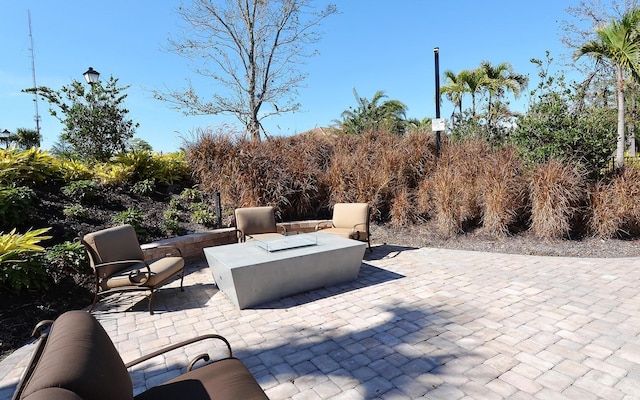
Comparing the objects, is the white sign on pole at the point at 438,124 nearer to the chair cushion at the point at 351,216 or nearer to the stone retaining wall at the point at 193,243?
the chair cushion at the point at 351,216

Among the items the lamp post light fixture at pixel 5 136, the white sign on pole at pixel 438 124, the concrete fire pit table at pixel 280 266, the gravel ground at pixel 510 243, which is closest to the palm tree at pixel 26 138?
the lamp post light fixture at pixel 5 136

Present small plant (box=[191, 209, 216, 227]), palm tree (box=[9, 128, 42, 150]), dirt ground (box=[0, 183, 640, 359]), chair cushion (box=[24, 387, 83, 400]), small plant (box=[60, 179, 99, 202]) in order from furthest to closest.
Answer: palm tree (box=[9, 128, 42, 150]), small plant (box=[191, 209, 216, 227]), small plant (box=[60, 179, 99, 202]), dirt ground (box=[0, 183, 640, 359]), chair cushion (box=[24, 387, 83, 400])

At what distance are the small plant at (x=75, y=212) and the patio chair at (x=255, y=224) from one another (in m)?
2.39

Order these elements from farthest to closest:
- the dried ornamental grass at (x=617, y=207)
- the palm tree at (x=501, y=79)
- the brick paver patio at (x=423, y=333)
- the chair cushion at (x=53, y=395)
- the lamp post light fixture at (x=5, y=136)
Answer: the palm tree at (x=501, y=79)
the lamp post light fixture at (x=5, y=136)
the dried ornamental grass at (x=617, y=207)
the brick paver patio at (x=423, y=333)
the chair cushion at (x=53, y=395)

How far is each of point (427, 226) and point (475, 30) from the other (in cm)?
532

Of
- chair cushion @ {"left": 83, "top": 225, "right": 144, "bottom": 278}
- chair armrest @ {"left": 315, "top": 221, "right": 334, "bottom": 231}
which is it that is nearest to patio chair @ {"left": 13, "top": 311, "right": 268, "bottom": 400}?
chair cushion @ {"left": 83, "top": 225, "right": 144, "bottom": 278}

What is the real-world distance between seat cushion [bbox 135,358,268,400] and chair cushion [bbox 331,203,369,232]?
389cm

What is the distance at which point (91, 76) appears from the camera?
305 inches

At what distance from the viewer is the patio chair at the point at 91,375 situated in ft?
3.25

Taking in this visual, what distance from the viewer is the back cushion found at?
1.00 meters

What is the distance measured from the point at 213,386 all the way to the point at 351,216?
420cm

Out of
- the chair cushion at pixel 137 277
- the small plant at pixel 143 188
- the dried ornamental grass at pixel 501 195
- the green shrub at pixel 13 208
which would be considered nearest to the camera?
the chair cushion at pixel 137 277

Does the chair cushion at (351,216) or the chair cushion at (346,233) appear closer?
the chair cushion at (346,233)

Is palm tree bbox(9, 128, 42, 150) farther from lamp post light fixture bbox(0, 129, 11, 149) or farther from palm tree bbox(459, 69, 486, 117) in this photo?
palm tree bbox(459, 69, 486, 117)
